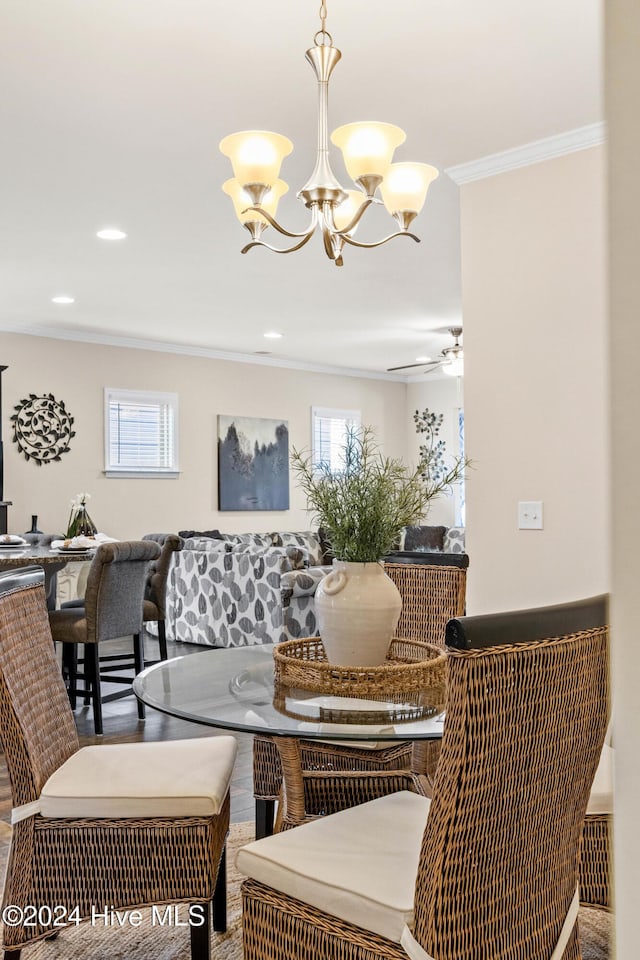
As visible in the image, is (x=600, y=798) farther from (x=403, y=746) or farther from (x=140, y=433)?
(x=140, y=433)

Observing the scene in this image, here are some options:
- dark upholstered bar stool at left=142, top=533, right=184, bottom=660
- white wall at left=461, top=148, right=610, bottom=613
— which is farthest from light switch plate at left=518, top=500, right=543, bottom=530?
dark upholstered bar stool at left=142, top=533, right=184, bottom=660

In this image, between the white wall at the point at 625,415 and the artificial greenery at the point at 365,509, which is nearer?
the white wall at the point at 625,415

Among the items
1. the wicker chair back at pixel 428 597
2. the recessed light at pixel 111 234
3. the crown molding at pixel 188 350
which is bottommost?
the wicker chair back at pixel 428 597

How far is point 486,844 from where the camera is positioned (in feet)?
Result: 4.09

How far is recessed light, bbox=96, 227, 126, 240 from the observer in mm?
4711

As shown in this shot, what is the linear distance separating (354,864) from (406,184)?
2048 mm

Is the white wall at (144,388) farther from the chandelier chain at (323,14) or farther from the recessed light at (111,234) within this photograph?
the chandelier chain at (323,14)

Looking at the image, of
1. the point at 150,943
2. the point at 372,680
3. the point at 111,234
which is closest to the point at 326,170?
the point at 372,680

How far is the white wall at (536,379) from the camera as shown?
130 inches

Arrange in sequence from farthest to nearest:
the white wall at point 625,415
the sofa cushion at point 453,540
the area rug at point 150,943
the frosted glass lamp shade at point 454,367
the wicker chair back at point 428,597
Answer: the sofa cushion at point 453,540 → the frosted glass lamp shade at point 454,367 → the wicker chair back at point 428,597 → the area rug at point 150,943 → the white wall at point 625,415

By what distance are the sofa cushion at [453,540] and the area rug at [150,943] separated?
259 inches

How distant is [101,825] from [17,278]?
15.7 feet

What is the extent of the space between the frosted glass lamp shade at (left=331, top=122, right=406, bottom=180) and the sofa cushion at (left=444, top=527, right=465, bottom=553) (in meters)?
6.60

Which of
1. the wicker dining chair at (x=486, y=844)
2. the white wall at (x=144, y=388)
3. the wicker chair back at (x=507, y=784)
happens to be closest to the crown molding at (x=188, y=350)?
the white wall at (x=144, y=388)
